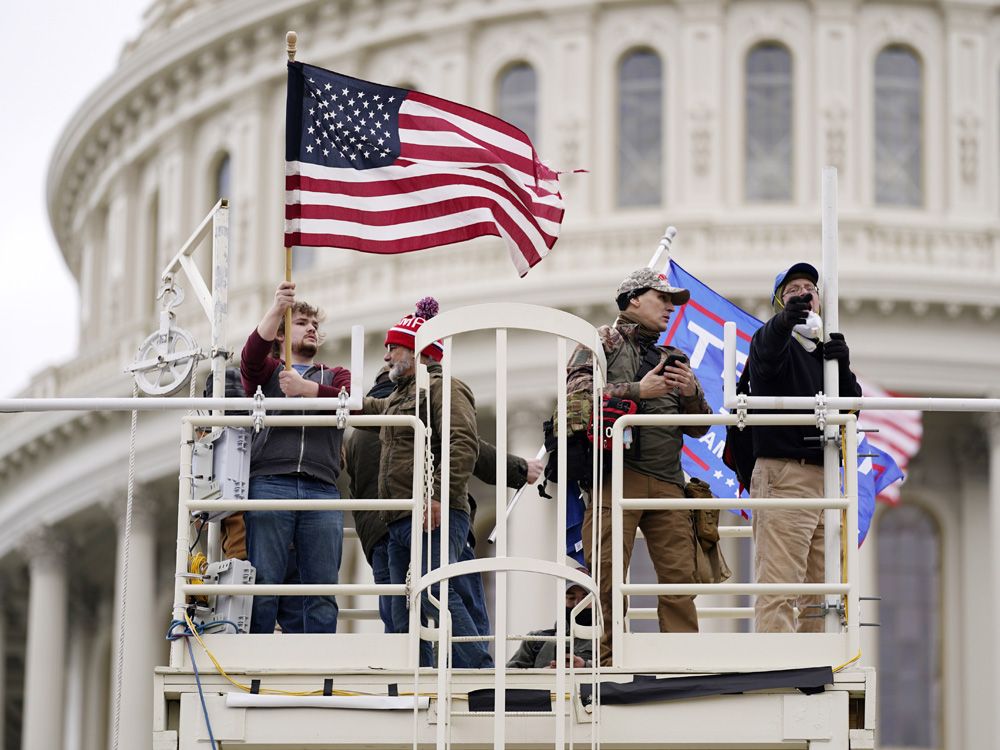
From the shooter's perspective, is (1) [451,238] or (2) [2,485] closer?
(1) [451,238]

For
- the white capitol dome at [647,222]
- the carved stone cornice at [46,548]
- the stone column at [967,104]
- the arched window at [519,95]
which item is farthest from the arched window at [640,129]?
the carved stone cornice at [46,548]

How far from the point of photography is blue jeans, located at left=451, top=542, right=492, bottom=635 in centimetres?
1449

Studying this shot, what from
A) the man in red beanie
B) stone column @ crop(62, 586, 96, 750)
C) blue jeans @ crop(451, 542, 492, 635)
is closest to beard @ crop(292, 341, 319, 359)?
the man in red beanie

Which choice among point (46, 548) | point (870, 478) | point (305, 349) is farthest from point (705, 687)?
point (46, 548)

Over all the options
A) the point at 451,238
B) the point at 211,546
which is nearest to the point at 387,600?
the point at 211,546

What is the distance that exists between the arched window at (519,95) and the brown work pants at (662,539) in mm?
34000

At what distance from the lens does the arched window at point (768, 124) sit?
46.9 meters

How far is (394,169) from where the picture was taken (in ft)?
49.3

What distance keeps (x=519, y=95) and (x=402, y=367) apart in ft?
111

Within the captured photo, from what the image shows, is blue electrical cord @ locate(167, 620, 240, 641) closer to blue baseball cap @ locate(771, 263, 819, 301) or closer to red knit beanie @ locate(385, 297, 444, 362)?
red knit beanie @ locate(385, 297, 444, 362)

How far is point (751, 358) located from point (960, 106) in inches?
1341

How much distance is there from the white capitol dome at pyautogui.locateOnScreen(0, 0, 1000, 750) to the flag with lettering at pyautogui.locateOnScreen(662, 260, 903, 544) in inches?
911

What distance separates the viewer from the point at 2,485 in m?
51.5

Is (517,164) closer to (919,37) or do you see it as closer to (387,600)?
(387,600)
